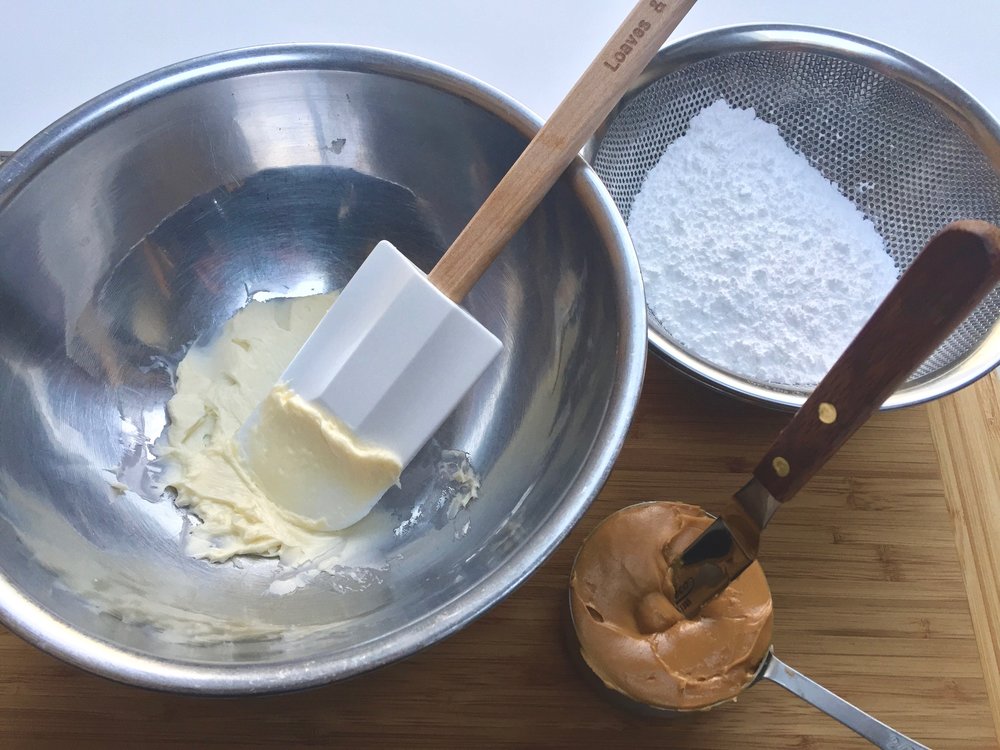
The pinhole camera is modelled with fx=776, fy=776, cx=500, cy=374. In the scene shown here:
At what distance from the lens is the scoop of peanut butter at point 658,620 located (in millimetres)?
868

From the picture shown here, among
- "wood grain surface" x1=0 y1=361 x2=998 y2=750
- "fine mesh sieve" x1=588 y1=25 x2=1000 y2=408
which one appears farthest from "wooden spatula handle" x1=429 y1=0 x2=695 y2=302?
"wood grain surface" x1=0 y1=361 x2=998 y2=750

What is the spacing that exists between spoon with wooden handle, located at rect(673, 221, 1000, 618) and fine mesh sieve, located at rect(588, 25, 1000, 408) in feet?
2.11

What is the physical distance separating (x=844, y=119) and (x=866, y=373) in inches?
34.3

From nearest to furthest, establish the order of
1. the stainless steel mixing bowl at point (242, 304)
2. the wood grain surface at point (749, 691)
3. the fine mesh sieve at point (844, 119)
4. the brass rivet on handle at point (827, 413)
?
1. the brass rivet on handle at point (827, 413)
2. the stainless steel mixing bowl at point (242, 304)
3. the wood grain surface at point (749, 691)
4. the fine mesh sieve at point (844, 119)

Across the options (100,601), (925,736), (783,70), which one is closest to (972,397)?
(925,736)

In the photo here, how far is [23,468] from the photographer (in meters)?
0.95

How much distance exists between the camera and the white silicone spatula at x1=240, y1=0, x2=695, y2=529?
0.93m

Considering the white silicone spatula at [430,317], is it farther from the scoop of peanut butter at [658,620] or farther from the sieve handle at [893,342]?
the sieve handle at [893,342]

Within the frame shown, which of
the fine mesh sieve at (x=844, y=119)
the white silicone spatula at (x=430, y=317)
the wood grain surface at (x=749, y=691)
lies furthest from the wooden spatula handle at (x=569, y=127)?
the wood grain surface at (x=749, y=691)

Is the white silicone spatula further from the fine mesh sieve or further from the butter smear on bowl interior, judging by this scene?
the fine mesh sieve

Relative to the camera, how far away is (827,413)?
0.68m

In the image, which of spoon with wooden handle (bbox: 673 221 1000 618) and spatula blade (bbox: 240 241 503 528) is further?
spatula blade (bbox: 240 241 503 528)

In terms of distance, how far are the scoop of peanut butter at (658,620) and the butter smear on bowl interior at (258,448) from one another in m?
0.30

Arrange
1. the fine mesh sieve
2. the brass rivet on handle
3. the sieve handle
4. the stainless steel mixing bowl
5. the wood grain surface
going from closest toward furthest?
the sieve handle
the brass rivet on handle
the stainless steel mixing bowl
the wood grain surface
the fine mesh sieve
